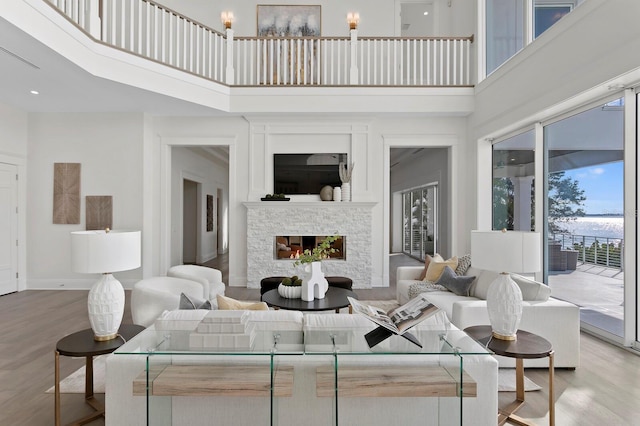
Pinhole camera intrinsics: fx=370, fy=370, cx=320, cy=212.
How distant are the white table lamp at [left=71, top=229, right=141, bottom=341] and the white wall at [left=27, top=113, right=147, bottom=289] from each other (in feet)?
13.8

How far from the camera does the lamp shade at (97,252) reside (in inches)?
90.8

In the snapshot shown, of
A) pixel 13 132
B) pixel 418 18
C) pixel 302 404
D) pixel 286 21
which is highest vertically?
pixel 418 18

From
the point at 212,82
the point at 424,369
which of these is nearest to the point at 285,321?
the point at 424,369

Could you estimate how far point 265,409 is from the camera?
181cm

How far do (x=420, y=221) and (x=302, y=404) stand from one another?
8953 mm

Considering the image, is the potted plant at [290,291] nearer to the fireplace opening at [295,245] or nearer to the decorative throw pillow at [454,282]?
the decorative throw pillow at [454,282]

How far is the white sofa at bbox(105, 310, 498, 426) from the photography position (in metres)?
1.74

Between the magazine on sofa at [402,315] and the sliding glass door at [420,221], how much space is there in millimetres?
7290

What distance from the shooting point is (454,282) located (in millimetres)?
4047

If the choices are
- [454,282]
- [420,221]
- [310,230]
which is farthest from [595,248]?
[420,221]

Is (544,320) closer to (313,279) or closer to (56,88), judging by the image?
(313,279)

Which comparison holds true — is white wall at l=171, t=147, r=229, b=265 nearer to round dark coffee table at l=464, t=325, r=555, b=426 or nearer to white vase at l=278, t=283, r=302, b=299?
white vase at l=278, t=283, r=302, b=299

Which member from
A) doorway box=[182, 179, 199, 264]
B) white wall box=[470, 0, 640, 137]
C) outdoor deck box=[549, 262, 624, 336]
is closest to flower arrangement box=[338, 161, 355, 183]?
white wall box=[470, 0, 640, 137]

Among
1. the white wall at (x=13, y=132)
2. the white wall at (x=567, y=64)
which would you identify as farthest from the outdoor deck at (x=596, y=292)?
the white wall at (x=13, y=132)
